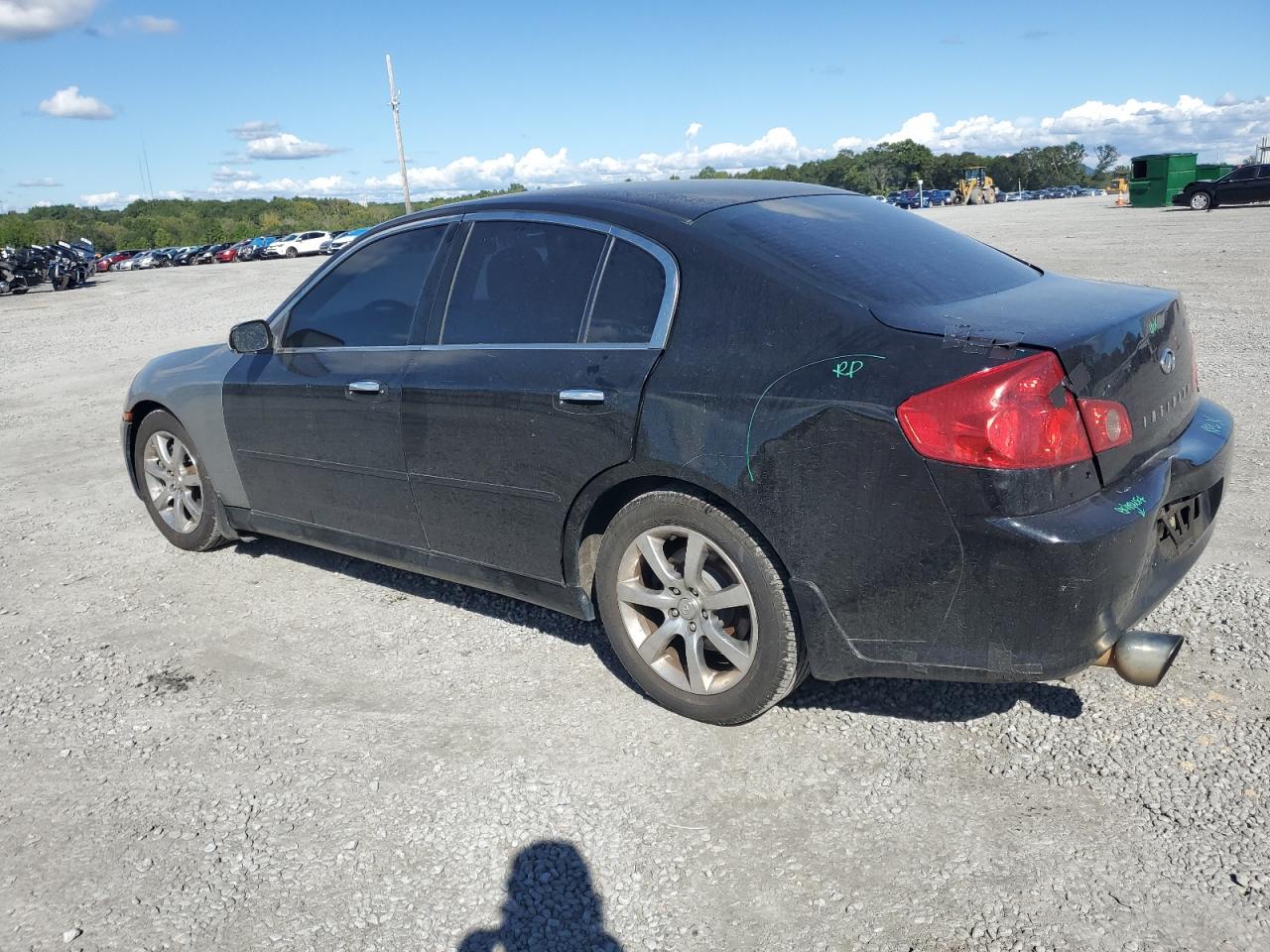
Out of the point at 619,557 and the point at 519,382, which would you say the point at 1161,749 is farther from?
the point at 519,382

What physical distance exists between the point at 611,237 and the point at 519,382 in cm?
61

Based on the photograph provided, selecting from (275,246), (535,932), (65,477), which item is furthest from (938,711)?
(275,246)

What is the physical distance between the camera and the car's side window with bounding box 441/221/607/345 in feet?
11.8

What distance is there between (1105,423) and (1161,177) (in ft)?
147

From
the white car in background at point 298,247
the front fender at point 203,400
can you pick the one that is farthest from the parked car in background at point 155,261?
the front fender at point 203,400

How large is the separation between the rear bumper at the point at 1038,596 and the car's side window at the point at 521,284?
1.34 meters

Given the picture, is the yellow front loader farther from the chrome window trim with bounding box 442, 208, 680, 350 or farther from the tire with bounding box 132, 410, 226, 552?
the chrome window trim with bounding box 442, 208, 680, 350

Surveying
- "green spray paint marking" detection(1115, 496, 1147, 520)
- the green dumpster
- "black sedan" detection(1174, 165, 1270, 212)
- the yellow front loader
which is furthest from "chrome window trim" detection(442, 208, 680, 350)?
the yellow front loader

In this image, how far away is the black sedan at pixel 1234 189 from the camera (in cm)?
3488

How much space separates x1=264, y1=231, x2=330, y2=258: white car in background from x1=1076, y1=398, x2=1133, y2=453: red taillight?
206 feet

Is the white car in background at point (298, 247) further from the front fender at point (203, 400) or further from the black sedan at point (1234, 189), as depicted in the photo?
the front fender at point (203, 400)

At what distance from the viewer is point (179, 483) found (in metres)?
5.46

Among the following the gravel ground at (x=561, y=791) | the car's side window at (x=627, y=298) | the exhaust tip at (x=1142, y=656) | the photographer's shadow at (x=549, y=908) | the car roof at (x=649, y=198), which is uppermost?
the car roof at (x=649, y=198)

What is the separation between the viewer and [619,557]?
11.3 feet
